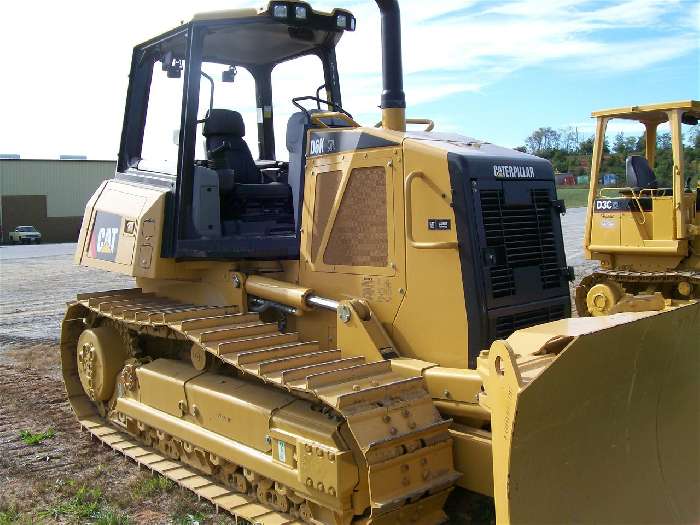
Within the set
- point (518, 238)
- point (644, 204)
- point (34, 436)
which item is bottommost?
point (34, 436)

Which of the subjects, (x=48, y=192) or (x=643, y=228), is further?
(x=48, y=192)

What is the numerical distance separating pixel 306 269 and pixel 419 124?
1486mm

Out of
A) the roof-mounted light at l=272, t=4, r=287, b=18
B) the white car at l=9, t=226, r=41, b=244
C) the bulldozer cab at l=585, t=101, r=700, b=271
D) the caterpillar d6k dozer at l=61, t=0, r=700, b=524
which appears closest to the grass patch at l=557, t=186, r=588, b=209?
the bulldozer cab at l=585, t=101, r=700, b=271

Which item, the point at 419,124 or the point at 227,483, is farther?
the point at 419,124

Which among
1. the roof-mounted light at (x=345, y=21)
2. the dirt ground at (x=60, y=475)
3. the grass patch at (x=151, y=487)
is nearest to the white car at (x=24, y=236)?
the dirt ground at (x=60, y=475)

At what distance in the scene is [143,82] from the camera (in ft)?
21.7

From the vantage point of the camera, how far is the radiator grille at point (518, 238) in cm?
460

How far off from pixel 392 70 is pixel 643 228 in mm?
6611

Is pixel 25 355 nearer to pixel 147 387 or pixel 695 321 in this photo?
pixel 147 387

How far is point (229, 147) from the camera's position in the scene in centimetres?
614

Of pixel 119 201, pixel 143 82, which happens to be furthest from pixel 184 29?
pixel 119 201

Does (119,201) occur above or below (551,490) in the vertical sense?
above

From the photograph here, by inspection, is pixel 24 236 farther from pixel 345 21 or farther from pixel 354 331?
pixel 354 331

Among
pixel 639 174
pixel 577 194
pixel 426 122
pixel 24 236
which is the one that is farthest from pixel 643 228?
pixel 24 236
